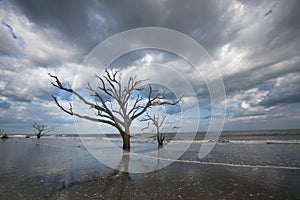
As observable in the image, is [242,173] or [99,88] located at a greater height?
[99,88]

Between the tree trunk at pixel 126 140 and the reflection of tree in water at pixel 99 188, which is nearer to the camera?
the reflection of tree in water at pixel 99 188

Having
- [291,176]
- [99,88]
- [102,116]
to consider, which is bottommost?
[291,176]

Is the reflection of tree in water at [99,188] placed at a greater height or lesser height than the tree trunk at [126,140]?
lesser

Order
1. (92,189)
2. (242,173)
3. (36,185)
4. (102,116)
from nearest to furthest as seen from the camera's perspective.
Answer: (92,189) → (36,185) → (242,173) → (102,116)

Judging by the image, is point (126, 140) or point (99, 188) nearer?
point (99, 188)

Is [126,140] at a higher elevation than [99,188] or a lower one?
higher

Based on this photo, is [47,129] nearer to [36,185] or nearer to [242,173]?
[36,185]

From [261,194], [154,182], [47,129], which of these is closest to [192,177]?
[154,182]

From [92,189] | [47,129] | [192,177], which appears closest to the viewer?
[92,189]

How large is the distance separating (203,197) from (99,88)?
13.1 metres

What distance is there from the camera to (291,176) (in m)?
6.31

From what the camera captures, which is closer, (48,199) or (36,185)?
(48,199)

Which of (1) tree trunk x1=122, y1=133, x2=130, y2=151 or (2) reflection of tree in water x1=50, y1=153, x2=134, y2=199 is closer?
(2) reflection of tree in water x1=50, y1=153, x2=134, y2=199

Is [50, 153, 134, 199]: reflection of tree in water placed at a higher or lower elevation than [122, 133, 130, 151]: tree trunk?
lower
